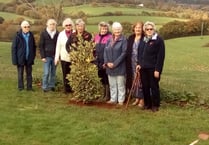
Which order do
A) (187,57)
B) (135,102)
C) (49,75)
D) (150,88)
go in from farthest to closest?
1. (187,57)
2. (49,75)
3. (135,102)
4. (150,88)

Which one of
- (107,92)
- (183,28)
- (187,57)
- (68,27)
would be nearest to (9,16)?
(183,28)

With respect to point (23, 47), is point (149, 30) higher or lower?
higher

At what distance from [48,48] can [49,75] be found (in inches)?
31.7

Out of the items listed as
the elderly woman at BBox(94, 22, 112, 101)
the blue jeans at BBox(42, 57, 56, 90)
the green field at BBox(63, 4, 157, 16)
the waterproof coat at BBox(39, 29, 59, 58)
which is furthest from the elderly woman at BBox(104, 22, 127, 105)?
the green field at BBox(63, 4, 157, 16)

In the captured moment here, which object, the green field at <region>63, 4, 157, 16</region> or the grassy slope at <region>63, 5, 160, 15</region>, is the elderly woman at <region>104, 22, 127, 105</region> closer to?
the green field at <region>63, 4, 157, 16</region>

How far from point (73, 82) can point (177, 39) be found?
43.0m

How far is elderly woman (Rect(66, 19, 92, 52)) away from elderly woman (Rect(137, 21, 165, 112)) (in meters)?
1.67

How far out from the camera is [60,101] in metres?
11.1

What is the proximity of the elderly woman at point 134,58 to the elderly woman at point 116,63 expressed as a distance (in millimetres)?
119

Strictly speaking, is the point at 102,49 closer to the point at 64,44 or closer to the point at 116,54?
the point at 116,54

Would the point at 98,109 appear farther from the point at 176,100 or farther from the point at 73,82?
the point at 176,100

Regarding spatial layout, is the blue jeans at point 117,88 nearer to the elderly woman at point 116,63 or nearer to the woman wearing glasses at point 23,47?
the elderly woman at point 116,63

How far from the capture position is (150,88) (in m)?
10.2

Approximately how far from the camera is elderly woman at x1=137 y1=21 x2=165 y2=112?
972 centimetres
